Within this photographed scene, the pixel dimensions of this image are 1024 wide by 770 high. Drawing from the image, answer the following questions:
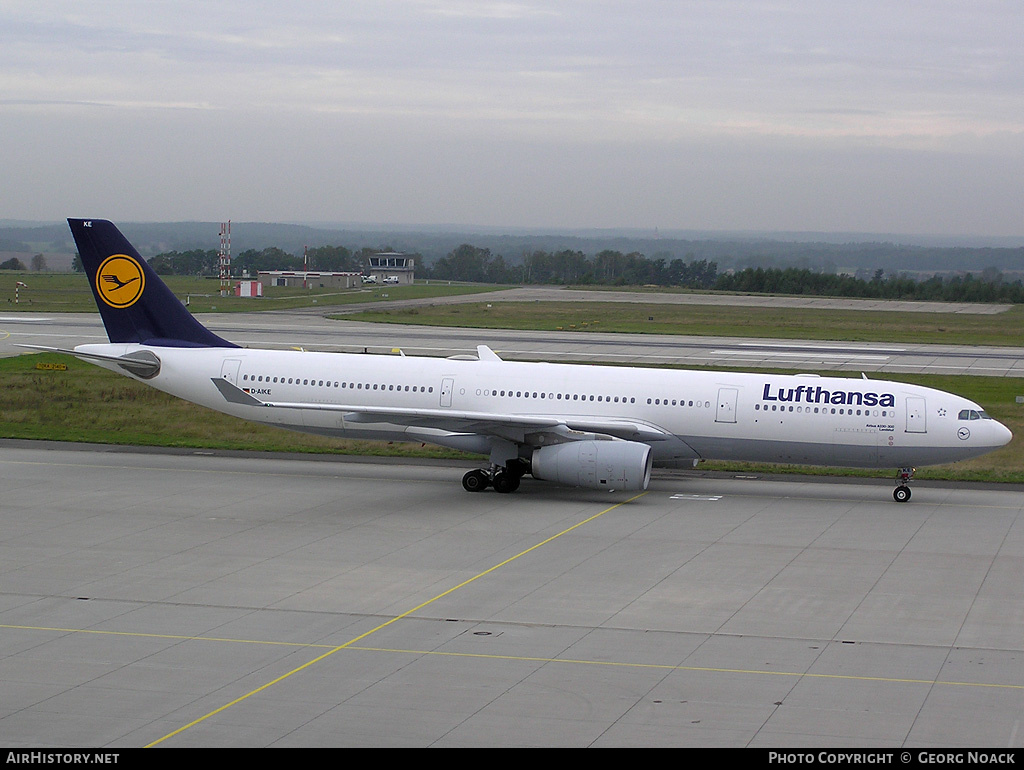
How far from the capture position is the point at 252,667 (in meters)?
16.8

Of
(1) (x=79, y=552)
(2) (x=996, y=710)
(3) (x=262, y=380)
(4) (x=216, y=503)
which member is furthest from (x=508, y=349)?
(2) (x=996, y=710)

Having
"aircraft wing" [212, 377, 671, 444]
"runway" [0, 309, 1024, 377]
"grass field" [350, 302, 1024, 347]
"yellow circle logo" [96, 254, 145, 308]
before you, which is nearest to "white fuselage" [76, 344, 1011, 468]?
"aircraft wing" [212, 377, 671, 444]

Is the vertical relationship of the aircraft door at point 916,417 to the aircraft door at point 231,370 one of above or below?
below

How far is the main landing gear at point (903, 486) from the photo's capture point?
30781mm

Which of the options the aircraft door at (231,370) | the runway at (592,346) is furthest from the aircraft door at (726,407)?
the runway at (592,346)

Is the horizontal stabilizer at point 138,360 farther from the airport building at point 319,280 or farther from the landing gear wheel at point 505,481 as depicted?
the airport building at point 319,280

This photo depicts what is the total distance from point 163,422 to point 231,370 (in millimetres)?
9276

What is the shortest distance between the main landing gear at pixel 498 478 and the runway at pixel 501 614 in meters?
0.76

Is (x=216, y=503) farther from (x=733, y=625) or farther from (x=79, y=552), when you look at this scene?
(x=733, y=625)

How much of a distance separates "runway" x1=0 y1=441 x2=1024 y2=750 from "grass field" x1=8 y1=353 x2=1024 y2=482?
4.79m

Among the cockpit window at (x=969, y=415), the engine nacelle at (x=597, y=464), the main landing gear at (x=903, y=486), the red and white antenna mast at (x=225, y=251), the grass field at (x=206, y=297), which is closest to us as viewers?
the engine nacelle at (x=597, y=464)

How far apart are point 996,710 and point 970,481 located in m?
20.1

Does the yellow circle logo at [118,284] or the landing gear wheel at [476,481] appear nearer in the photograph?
the landing gear wheel at [476,481]

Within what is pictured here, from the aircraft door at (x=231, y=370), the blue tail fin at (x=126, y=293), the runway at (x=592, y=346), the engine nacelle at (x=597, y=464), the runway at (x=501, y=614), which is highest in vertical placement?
the blue tail fin at (x=126, y=293)
